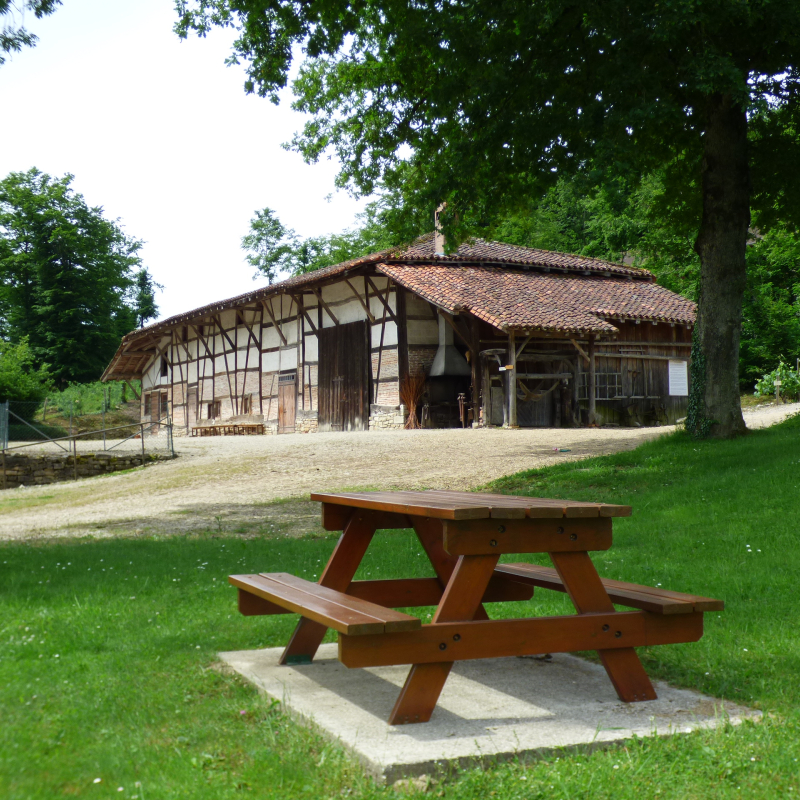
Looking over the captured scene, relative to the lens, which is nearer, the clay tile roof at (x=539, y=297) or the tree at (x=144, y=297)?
the clay tile roof at (x=539, y=297)

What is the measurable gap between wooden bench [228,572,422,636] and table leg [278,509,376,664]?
20 cm

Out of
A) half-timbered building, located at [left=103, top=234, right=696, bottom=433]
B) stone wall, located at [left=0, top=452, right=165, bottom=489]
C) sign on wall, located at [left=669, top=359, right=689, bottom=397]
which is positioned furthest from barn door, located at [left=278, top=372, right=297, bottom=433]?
sign on wall, located at [left=669, top=359, right=689, bottom=397]

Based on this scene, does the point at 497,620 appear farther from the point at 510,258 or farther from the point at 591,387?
the point at 510,258

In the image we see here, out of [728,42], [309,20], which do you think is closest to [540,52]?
[728,42]

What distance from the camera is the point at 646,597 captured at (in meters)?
3.87

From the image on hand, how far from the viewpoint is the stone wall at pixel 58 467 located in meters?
21.4

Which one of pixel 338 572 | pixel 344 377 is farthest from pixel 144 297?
pixel 338 572

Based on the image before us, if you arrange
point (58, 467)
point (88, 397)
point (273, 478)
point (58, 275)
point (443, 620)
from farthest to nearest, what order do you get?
point (58, 275), point (88, 397), point (58, 467), point (273, 478), point (443, 620)

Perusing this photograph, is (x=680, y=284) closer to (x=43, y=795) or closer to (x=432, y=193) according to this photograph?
(x=432, y=193)

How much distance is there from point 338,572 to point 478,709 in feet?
3.85

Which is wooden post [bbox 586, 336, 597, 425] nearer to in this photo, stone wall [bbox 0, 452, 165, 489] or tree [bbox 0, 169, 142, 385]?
stone wall [bbox 0, 452, 165, 489]

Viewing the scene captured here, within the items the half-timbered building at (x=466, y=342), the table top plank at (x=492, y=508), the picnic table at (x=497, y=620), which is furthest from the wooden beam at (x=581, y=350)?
the table top plank at (x=492, y=508)

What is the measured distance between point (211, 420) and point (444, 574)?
3069 cm

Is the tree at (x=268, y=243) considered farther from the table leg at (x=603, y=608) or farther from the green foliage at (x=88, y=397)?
the table leg at (x=603, y=608)
